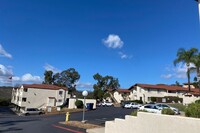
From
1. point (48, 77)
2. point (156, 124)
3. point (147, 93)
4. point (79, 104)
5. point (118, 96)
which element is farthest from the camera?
point (48, 77)

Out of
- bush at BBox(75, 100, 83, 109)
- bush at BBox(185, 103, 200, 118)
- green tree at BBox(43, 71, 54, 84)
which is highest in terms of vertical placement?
green tree at BBox(43, 71, 54, 84)

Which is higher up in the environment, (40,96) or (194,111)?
(194,111)

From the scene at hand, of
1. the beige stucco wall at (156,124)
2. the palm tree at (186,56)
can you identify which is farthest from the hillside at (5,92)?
the beige stucco wall at (156,124)

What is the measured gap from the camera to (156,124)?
1051cm

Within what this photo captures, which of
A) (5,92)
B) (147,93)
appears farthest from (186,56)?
(5,92)

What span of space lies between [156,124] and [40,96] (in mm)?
61316

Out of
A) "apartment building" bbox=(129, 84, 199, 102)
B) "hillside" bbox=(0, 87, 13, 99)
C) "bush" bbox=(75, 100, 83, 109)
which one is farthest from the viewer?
"hillside" bbox=(0, 87, 13, 99)

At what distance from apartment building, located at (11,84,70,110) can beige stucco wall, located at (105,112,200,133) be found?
186 feet

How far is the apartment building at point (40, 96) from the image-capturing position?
65.8m

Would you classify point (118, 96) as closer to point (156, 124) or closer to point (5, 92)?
point (5, 92)

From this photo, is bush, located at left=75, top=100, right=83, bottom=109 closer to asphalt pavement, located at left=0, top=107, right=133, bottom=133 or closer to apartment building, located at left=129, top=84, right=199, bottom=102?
asphalt pavement, located at left=0, top=107, right=133, bottom=133

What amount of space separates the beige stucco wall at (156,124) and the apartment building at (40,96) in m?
56.7

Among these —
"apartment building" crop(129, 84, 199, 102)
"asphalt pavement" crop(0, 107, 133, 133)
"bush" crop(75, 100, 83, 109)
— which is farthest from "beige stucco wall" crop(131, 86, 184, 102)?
"asphalt pavement" crop(0, 107, 133, 133)

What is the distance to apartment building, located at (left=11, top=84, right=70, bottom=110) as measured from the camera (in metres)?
65.8
